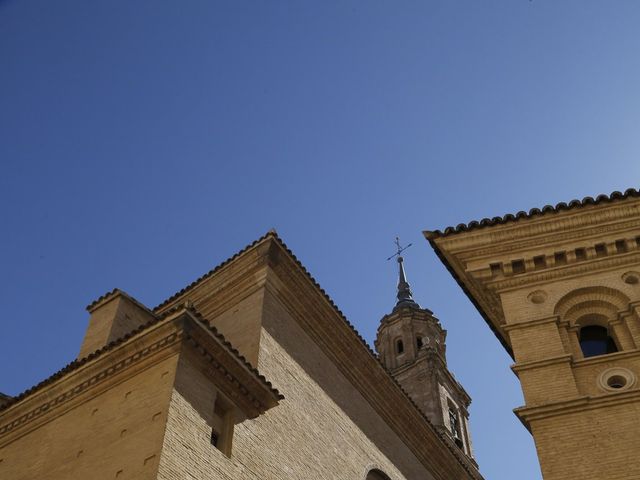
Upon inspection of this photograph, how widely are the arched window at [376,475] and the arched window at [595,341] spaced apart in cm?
668

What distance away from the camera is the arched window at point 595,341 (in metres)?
10.5

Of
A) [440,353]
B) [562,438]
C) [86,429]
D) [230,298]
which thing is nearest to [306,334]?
[230,298]

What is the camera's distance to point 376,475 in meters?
16.3

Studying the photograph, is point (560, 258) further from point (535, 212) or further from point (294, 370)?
point (294, 370)

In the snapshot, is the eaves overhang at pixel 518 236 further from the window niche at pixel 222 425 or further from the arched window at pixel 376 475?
the arched window at pixel 376 475

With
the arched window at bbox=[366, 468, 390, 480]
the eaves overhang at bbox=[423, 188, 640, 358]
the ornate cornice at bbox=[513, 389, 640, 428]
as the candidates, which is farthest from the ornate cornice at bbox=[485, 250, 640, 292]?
the arched window at bbox=[366, 468, 390, 480]

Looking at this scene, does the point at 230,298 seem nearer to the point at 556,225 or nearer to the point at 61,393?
the point at 61,393

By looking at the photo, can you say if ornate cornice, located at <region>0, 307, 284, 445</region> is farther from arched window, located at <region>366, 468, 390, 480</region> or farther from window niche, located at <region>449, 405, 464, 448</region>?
window niche, located at <region>449, 405, 464, 448</region>

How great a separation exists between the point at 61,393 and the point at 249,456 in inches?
129

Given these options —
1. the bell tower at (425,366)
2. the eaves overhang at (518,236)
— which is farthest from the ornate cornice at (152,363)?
the bell tower at (425,366)

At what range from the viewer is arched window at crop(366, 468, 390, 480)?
52.6 ft

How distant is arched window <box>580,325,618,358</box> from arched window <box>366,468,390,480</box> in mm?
6680

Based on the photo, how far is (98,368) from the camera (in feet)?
40.2

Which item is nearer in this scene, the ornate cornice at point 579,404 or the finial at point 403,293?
the ornate cornice at point 579,404
